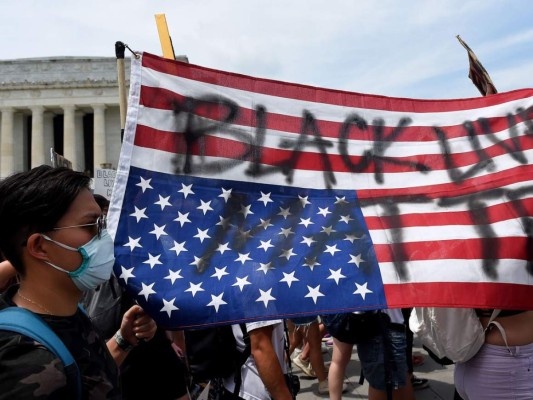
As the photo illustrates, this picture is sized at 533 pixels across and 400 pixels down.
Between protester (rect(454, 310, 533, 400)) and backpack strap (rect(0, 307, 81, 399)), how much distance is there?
212 centimetres

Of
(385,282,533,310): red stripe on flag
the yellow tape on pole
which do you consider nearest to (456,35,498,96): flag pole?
(385,282,533,310): red stripe on flag

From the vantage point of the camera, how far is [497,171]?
2.82 metres

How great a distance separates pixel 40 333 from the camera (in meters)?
1.44

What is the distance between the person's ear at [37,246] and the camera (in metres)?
1.62

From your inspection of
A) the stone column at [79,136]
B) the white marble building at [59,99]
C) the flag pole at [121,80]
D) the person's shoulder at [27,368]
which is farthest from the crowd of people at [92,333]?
the stone column at [79,136]

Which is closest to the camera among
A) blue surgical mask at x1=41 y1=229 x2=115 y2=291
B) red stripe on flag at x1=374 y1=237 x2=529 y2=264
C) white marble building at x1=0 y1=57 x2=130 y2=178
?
blue surgical mask at x1=41 y1=229 x2=115 y2=291

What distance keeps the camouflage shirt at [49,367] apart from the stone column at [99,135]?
38.7 m

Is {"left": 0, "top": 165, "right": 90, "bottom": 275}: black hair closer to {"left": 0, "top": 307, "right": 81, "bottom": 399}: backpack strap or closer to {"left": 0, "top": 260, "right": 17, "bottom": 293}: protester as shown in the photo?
{"left": 0, "top": 307, "right": 81, "bottom": 399}: backpack strap

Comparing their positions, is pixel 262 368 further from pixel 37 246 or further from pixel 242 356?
pixel 37 246

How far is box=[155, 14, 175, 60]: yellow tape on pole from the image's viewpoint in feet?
11.0

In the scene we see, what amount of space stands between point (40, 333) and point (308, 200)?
160cm

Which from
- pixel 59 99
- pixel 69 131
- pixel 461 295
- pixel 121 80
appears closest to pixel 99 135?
pixel 69 131

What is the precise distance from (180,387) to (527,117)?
2.60 meters

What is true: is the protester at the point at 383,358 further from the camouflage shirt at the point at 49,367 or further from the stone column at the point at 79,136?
the stone column at the point at 79,136
